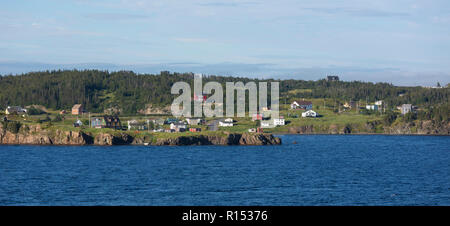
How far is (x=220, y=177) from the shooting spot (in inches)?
2420

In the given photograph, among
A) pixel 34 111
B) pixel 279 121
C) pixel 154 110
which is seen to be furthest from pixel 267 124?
pixel 34 111

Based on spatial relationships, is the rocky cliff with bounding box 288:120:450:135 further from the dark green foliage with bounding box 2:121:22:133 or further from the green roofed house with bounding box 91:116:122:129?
the dark green foliage with bounding box 2:121:22:133

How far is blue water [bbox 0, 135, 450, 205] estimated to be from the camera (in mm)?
46531

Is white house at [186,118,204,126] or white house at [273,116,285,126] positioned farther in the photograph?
white house at [273,116,285,126]

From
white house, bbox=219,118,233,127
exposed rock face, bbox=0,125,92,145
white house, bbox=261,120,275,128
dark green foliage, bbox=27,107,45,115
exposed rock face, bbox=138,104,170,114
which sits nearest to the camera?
exposed rock face, bbox=0,125,92,145

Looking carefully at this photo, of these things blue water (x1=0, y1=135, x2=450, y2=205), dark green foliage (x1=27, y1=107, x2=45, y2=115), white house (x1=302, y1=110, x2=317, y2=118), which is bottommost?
blue water (x1=0, y1=135, x2=450, y2=205)

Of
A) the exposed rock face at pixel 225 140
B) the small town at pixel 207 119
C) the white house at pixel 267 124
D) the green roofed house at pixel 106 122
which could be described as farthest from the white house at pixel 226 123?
the exposed rock face at pixel 225 140

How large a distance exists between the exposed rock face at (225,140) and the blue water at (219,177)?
1291 centimetres

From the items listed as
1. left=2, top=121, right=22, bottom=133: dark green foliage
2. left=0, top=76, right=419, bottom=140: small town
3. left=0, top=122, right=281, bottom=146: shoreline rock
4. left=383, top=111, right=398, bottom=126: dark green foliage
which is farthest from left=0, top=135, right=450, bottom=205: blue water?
left=383, top=111, right=398, bottom=126: dark green foliage

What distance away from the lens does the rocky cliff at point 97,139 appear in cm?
11069
